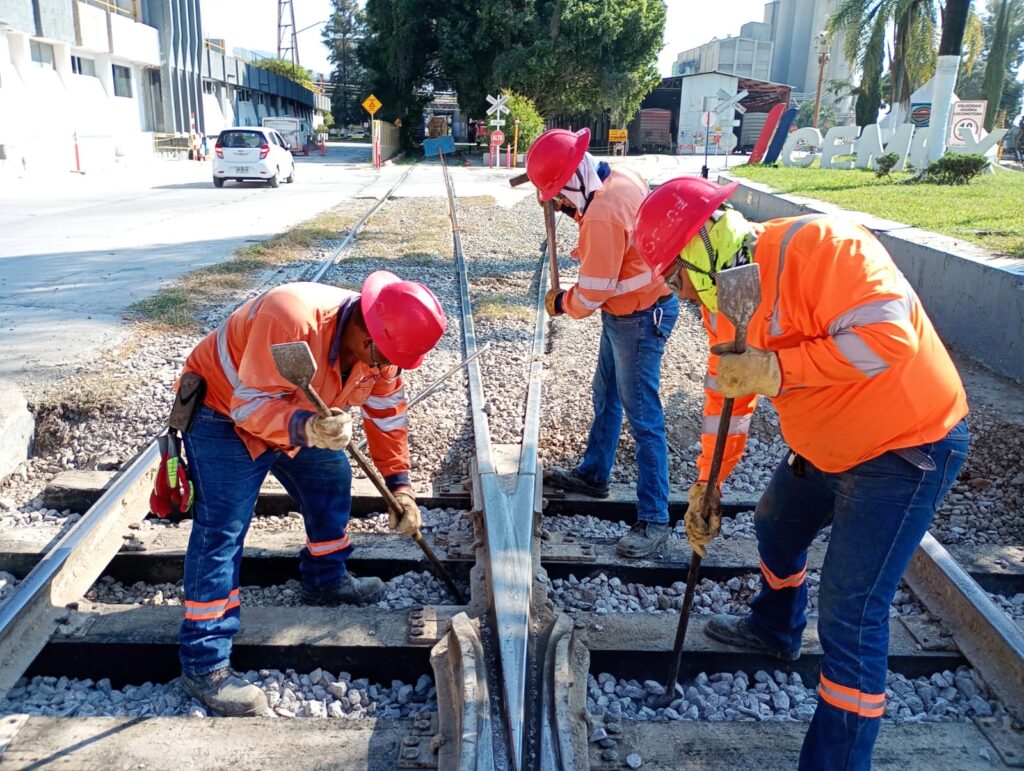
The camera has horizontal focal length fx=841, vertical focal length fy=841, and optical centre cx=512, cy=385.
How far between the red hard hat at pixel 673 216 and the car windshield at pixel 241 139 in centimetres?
2336

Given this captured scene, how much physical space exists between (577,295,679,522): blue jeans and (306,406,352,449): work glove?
168 centimetres

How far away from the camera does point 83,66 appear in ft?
111

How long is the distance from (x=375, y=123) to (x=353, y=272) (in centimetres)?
2832

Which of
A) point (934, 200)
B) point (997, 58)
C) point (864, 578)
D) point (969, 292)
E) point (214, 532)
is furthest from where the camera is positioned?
point (997, 58)

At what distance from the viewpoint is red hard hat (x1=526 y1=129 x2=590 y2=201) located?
3.84 m

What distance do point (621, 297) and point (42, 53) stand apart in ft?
110

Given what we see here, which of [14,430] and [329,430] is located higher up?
[329,430]

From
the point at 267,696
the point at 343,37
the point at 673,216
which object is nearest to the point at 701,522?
the point at 673,216

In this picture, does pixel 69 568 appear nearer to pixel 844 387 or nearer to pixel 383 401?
pixel 383 401

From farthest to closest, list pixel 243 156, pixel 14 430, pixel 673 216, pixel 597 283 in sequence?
pixel 243 156 < pixel 14 430 < pixel 597 283 < pixel 673 216

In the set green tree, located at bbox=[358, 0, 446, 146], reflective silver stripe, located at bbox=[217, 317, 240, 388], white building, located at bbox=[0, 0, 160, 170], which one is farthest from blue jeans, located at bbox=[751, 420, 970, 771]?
green tree, located at bbox=[358, 0, 446, 146]

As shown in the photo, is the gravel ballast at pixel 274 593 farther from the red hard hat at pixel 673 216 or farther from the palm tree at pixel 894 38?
the palm tree at pixel 894 38

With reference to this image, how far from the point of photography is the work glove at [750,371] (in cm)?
234

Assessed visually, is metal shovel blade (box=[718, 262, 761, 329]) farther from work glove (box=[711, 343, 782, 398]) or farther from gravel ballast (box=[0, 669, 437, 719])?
gravel ballast (box=[0, 669, 437, 719])
